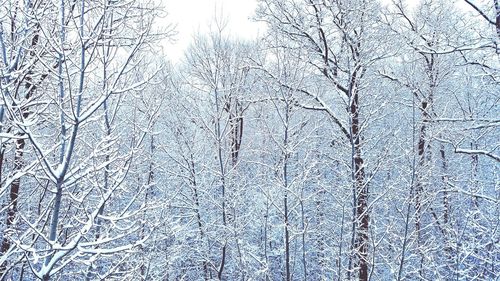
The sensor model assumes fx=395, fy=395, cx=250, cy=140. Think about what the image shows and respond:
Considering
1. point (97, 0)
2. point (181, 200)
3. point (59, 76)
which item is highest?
point (97, 0)

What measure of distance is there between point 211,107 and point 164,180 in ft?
16.8

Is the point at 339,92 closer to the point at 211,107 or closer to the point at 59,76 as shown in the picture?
the point at 211,107

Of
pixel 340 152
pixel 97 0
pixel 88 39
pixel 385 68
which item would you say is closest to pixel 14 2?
pixel 97 0

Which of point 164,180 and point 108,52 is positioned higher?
point 108,52

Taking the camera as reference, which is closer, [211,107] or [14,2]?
[14,2]

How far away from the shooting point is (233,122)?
41.9ft

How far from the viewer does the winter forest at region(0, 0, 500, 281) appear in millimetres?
4121

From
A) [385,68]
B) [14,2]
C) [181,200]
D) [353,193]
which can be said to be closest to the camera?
[14,2]

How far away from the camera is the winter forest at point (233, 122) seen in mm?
4121

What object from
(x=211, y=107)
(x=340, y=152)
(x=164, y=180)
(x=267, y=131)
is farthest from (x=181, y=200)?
(x=340, y=152)

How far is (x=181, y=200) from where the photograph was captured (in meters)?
14.1

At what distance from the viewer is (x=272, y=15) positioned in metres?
9.13

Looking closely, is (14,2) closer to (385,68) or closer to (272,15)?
(272,15)

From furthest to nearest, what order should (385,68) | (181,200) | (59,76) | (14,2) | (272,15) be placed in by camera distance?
(181,200) → (385,68) → (272,15) → (14,2) → (59,76)
